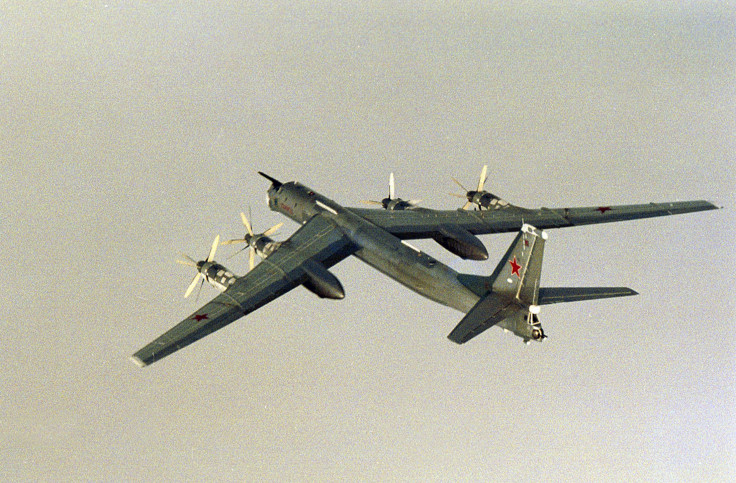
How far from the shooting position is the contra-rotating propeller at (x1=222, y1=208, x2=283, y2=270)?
45.8 meters

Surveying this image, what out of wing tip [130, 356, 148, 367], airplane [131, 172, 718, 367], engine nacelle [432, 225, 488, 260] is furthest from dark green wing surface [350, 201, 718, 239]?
wing tip [130, 356, 148, 367]

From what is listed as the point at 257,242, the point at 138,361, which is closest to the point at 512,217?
the point at 257,242

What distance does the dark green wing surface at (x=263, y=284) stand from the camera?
129ft

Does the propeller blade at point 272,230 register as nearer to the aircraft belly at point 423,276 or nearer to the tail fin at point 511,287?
the aircraft belly at point 423,276

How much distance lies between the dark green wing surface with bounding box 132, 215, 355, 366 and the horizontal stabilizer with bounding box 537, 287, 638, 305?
10.7 meters

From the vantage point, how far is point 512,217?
4825 cm

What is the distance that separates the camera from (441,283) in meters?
42.7

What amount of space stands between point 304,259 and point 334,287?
2823 mm

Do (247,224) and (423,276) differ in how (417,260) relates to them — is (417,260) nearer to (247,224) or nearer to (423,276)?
(423,276)

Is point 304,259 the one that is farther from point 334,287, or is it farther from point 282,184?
point 282,184

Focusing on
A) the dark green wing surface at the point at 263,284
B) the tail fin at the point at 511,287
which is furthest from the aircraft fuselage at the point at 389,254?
the tail fin at the point at 511,287

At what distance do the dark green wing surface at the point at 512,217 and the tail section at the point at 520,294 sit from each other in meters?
7.68

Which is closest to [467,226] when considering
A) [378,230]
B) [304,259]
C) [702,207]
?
[378,230]

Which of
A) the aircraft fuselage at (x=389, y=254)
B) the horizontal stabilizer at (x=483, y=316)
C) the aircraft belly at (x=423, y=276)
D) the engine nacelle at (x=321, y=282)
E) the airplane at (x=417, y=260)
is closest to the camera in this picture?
the horizontal stabilizer at (x=483, y=316)
